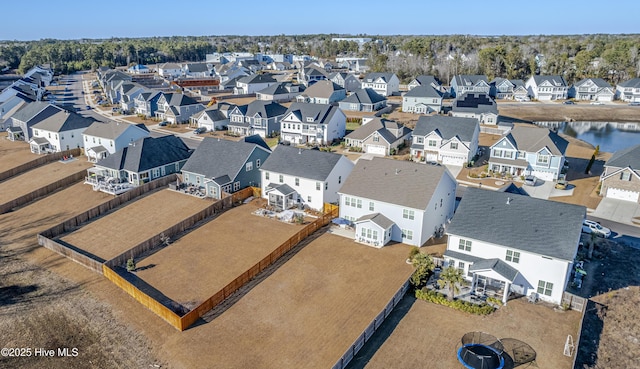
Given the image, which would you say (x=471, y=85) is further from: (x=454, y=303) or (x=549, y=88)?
(x=454, y=303)

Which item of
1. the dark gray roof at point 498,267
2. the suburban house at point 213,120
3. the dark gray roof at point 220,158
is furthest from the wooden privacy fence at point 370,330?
the suburban house at point 213,120

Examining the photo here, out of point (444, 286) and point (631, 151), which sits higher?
point (631, 151)

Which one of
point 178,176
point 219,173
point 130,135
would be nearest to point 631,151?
point 219,173

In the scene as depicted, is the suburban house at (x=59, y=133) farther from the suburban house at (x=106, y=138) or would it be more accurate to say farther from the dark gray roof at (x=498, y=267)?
the dark gray roof at (x=498, y=267)

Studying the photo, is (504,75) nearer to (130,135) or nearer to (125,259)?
(130,135)

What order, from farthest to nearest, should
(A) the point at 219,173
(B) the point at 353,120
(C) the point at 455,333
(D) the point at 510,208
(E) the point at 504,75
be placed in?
(E) the point at 504,75
(B) the point at 353,120
(A) the point at 219,173
(D) the point at 510,208
(C) the point at 455,333

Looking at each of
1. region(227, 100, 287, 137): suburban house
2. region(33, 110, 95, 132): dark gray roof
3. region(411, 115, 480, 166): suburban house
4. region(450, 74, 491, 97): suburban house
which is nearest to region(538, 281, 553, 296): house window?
region(411, 115, 480, 166): suburban house
